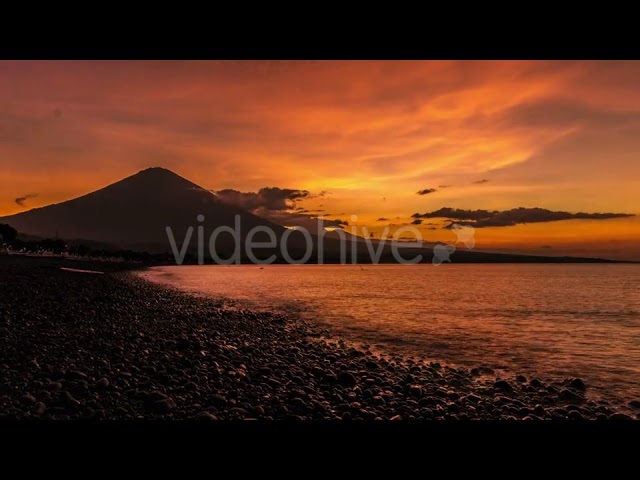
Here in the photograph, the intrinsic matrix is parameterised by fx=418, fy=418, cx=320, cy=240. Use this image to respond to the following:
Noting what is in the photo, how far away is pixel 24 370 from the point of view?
26.7ft

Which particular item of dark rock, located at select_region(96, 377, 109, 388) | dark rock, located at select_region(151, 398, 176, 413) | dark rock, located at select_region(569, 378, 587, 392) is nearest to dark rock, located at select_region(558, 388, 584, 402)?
dark rock, located at select_region(569, 378, 587, 392)

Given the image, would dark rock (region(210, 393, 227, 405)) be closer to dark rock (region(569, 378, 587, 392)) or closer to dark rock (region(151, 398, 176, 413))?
dark rock (region(151, 398, 176, 413))

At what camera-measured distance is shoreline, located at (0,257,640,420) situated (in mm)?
7062

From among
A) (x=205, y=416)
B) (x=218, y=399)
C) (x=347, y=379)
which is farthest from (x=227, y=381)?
(x=347, y=379)

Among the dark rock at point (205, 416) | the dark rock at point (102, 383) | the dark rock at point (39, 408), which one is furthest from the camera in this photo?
the dark rock at point (102, 383)

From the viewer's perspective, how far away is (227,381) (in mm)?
8758

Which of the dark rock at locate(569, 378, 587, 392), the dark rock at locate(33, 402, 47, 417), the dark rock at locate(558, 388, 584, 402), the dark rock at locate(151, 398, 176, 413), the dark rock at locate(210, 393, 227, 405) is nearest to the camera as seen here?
the dark rock at locate(33, 402, 47, 417)

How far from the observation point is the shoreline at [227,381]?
7.06 metres

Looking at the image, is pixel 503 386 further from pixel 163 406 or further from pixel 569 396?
pixel 163 406

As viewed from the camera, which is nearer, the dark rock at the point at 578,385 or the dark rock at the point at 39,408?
the dark rock at the point at 39,408

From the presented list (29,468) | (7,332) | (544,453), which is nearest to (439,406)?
(544,453)

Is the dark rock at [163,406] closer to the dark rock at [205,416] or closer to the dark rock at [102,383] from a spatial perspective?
the dark rock at [205,416]

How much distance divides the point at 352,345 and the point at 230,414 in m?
9.21

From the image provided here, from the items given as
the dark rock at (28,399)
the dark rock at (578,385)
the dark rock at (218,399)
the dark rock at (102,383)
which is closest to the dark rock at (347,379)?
the dark rock at (218,399)
